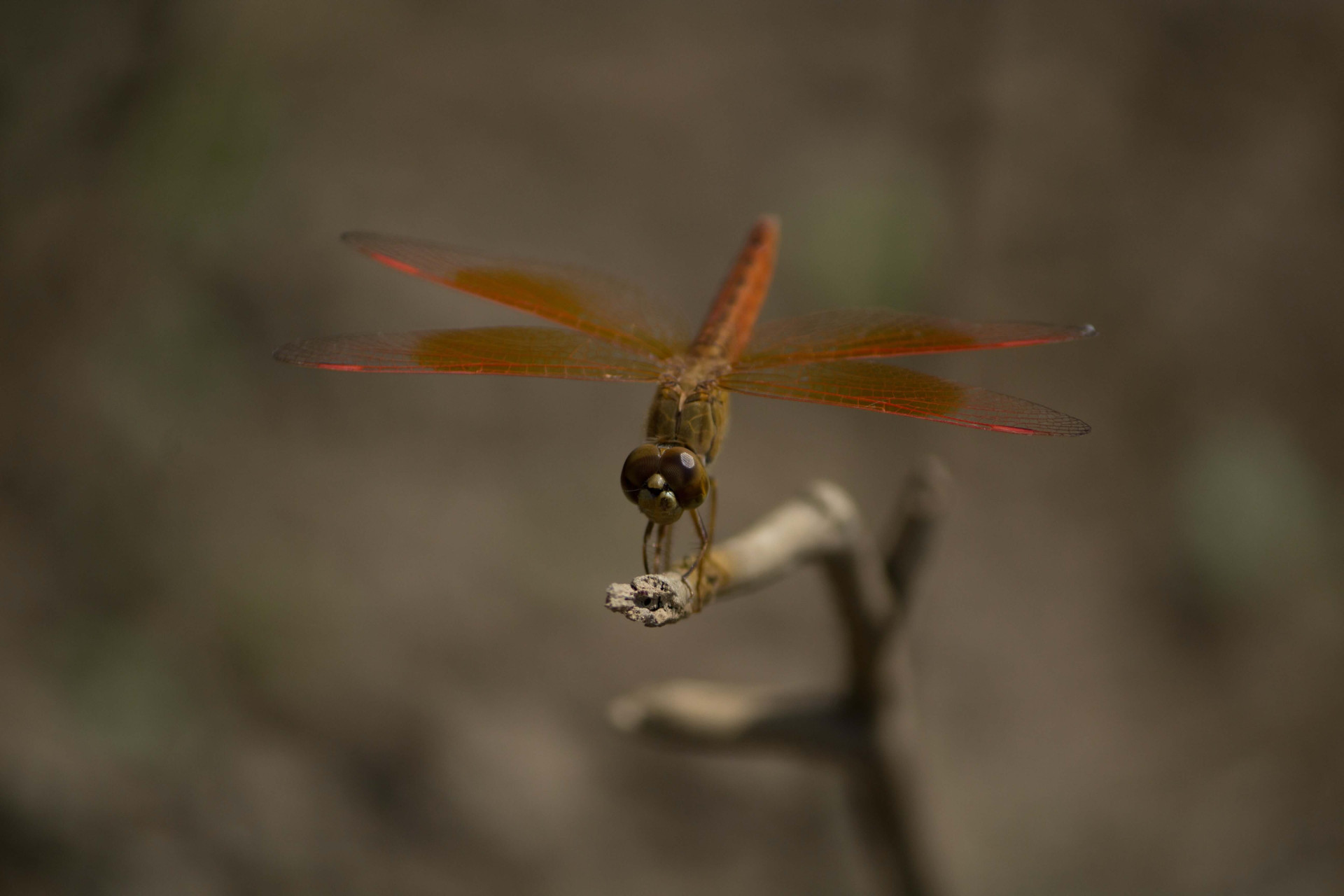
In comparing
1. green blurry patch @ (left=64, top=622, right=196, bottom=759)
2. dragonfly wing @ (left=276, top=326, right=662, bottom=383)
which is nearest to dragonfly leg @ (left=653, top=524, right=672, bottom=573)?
dragonfly wing @ (left=276, top=326, right=662, bottom=383)

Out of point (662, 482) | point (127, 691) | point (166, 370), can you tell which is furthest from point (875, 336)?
point (166, 370)

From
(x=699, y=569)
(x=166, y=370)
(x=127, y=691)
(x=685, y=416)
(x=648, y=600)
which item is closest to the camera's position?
(x=648, y=600)

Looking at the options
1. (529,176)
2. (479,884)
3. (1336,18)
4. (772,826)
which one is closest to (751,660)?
(772,826)

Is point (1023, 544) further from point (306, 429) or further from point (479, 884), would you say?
point (306, 429)

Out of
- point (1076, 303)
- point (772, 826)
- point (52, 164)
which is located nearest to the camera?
point (772, 826)

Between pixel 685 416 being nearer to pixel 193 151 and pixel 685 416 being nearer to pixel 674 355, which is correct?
pixel 674 355
